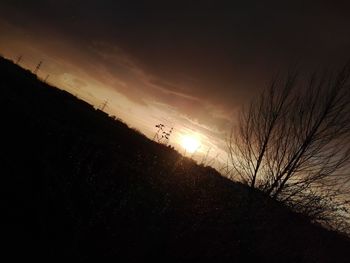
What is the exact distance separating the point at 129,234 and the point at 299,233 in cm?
845

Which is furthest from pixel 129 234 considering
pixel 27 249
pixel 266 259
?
pixel 266 259

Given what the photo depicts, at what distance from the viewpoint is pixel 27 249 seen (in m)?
4.03

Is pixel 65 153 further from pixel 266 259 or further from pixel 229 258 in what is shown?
pixel 266 259

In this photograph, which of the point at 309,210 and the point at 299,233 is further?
the point at 299,233

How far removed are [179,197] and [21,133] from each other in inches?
182

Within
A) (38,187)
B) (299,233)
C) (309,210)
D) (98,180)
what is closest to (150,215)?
(98,180)

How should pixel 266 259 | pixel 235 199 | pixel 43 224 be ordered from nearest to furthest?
pixel 43 224, pixel 266 259, pixel 235 199

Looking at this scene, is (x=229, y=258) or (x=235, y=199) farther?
(x=235, y=199)

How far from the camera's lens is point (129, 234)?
216 inches

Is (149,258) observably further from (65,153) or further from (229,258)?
(65,153)

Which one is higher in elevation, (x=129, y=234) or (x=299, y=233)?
(x=299, y=233)

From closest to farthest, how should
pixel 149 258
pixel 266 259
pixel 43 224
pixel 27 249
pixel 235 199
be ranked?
pixel 27 249 → pixel 43 224 → pixel 149 258 → pixel 266 259 → pixel 235 199

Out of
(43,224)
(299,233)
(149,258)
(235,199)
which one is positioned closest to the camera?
(43,224)

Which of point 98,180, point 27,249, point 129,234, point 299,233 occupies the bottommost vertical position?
point 27,249
